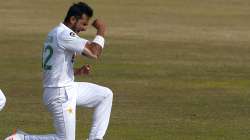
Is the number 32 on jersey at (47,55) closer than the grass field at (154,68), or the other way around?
the number 32 on jersey at (47,55)

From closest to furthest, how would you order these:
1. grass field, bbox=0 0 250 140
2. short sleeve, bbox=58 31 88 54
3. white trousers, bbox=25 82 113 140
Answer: short sleeve, bbox=58 31 88 54 < white trousers, bbox=25 82 113 140 < grass field, bbox=0 0 250 140

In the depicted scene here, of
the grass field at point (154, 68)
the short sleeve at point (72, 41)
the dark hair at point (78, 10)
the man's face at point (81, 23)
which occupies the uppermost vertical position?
the dark hair at point (78, 10)

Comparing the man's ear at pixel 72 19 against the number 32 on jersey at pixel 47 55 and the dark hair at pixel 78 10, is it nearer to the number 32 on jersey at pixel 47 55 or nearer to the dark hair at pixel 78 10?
the dark hair at pixel 78 10

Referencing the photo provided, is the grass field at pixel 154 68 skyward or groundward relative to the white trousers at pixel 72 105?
groundward

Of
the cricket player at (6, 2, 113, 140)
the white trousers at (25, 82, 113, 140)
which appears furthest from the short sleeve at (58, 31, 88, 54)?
the white trousers at (25, 82, 113, 140)

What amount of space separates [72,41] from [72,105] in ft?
2.54

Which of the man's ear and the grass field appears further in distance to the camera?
the grass field

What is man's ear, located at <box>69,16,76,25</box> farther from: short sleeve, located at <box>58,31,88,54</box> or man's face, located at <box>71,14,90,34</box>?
short sleeve, located at <box>58,31,88,54</box>

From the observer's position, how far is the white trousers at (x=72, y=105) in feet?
37.2

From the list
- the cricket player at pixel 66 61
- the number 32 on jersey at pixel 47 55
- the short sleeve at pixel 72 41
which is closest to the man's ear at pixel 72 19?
the cricket player at pixel 66 61

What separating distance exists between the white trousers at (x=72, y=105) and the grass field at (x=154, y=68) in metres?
2.35

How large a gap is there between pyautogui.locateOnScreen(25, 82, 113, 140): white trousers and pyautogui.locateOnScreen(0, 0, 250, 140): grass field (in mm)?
2352

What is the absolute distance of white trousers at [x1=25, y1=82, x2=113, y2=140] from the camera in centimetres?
1133

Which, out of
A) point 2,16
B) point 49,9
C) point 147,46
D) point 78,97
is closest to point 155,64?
point 147,46
